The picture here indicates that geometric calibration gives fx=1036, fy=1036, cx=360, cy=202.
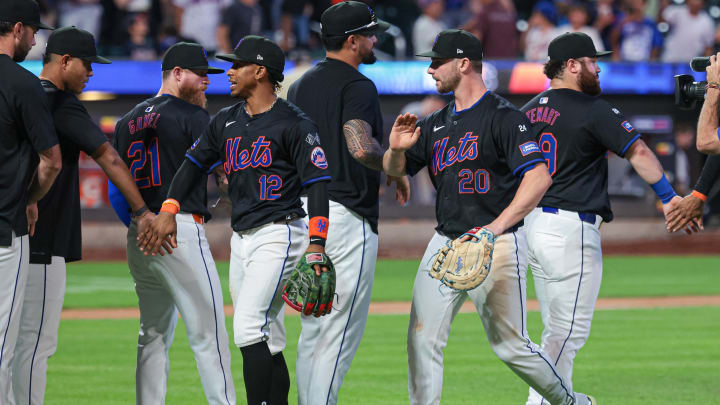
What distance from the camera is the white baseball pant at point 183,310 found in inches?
213

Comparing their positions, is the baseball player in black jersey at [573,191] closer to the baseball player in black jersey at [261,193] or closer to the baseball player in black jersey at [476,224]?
the baseball player in black jersey at [476,224]

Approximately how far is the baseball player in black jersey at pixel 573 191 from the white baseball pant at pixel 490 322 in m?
0.72

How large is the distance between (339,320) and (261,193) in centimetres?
79

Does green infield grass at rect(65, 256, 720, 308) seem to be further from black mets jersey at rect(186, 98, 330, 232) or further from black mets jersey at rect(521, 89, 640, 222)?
black mets jersey at rect(186, 98, 330, 232)

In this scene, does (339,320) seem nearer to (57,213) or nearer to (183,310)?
(183,310)

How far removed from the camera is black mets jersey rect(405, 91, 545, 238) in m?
5.21

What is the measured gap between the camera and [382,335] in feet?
33.3

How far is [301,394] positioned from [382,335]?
475cm

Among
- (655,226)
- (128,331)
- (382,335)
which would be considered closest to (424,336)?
(382,335)

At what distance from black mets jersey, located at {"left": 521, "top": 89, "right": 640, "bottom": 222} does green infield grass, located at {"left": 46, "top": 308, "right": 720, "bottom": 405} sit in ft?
5.16

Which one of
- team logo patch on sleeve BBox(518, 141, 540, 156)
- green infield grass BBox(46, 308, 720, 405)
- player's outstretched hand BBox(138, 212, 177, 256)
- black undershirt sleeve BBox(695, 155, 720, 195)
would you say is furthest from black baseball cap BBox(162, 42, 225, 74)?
black undershirt sleeve BBox(695, 155, 720, 195)

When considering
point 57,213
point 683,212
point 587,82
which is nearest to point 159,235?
point 57,213

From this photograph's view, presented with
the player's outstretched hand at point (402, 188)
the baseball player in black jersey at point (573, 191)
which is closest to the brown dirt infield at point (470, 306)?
the baseball player in black jersey at point (573, 191)

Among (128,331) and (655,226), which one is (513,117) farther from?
(655,226)
